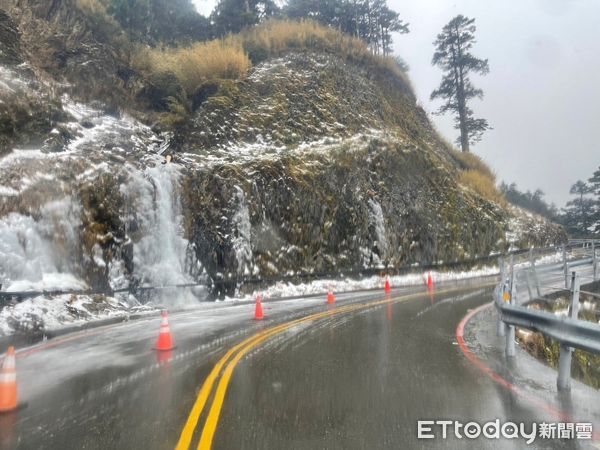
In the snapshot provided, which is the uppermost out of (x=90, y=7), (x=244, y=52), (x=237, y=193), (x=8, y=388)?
(x=90, y=7)

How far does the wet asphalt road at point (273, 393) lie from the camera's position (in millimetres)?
5055

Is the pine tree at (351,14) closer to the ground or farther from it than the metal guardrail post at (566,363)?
farther from it

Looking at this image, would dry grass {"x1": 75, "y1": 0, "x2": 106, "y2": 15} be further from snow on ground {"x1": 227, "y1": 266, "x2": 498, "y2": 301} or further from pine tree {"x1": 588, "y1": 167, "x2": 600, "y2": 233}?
pine tree {"x1": 588, "y1": 167, "x2": 600, "y2": 233}

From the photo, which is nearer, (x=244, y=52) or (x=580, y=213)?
(x=244, y=52)

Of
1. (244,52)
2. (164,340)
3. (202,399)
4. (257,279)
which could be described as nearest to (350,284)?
(257,279)

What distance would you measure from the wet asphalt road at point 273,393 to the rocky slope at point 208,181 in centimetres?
689

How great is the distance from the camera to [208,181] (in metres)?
22.4

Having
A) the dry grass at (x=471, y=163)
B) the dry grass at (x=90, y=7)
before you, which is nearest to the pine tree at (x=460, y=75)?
the dry grass at (x=471, y=163)

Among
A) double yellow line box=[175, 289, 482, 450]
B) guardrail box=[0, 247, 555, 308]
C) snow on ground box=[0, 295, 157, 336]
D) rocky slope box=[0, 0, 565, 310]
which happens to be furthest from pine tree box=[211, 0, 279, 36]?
double yellow line box=[175, 289, 482, 450]

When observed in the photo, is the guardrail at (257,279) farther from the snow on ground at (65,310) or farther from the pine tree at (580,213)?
the pine tree at (580,213)

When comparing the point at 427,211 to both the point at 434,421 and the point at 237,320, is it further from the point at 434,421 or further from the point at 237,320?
the point at 434,421

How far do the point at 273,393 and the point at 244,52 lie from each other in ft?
106

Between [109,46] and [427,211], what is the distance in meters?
20.8

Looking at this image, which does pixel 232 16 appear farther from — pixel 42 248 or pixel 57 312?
pixel 57 312
